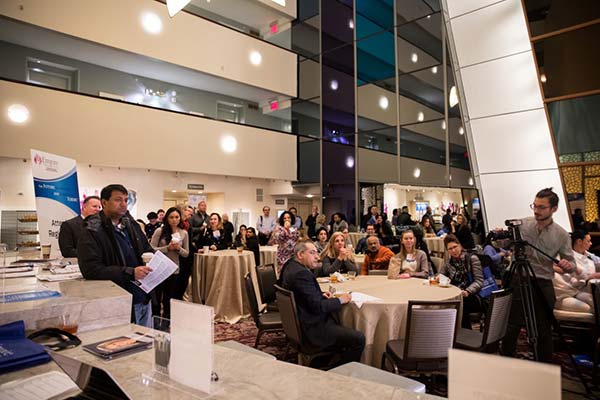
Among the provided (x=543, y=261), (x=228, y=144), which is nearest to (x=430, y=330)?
(x=543, y=261)

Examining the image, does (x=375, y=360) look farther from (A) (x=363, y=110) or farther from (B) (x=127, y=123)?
(A) (x=363, y=110)

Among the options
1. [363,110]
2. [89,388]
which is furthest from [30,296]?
[363,110]

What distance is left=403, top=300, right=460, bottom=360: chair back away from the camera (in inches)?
107

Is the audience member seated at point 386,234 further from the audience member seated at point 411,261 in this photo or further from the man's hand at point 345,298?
the man's hand at point 345,298

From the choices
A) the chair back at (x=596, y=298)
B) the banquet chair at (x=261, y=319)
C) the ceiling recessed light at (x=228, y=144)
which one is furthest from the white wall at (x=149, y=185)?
the chair back at (x=596, y=298)

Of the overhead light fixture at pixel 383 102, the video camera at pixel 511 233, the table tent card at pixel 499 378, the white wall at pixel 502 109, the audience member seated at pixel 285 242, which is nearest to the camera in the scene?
the table tent card at pixel 499 378

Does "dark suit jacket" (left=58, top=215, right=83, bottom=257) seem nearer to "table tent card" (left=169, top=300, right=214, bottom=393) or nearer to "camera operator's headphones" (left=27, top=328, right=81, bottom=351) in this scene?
"camera operator's headphones" (left=27, top=328, right=81, bottom=351)

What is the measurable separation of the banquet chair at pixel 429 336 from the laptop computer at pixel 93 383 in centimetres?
223

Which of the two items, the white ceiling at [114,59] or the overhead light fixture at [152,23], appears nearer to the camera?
the white ceiling at [114,59]

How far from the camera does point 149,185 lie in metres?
9.88

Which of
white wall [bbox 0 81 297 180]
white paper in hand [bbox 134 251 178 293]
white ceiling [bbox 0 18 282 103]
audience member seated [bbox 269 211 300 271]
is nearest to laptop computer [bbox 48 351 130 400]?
white paper in hand [bbox 134 251 178 293]

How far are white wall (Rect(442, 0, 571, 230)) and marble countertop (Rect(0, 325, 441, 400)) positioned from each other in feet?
23.1

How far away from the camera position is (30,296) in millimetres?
1759

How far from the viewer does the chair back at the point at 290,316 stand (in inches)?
122
